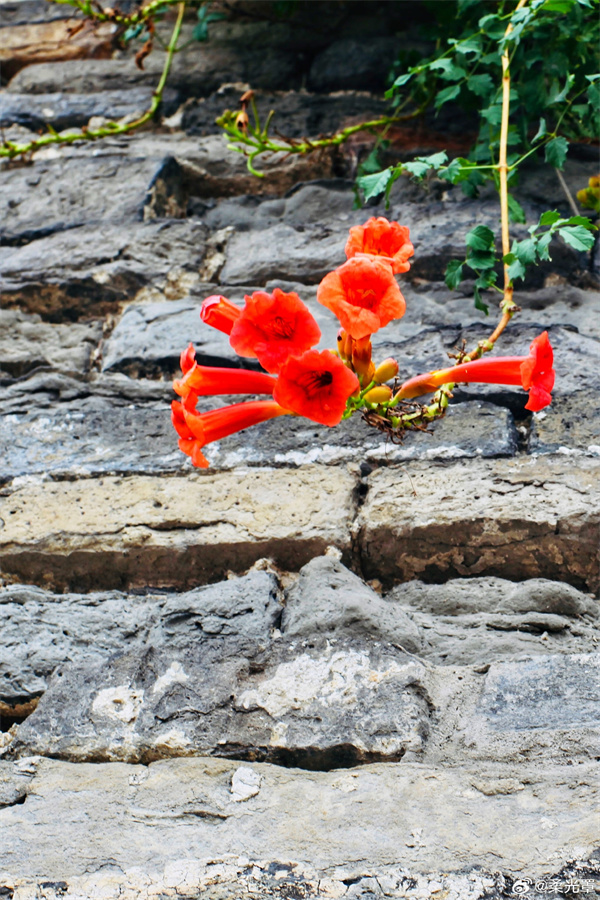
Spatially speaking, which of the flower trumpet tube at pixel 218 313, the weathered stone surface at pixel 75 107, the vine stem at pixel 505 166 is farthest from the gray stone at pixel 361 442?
the weathered stone surface at pixel 75 107

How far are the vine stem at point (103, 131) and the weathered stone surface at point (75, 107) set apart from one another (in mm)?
38

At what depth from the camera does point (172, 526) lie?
159cm

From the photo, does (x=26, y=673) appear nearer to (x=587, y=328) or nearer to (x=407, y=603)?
(x=407, y=603)

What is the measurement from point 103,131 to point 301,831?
209cm

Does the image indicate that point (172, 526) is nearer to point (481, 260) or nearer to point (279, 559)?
point (279, 559)

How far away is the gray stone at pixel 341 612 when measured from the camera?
129cm

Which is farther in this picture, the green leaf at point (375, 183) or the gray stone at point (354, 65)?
the gray stone at point (354, 65)

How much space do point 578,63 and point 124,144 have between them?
1331mm

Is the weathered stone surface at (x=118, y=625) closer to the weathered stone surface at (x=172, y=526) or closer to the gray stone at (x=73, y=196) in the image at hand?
the weathered stone surface at (x=172, y=526)

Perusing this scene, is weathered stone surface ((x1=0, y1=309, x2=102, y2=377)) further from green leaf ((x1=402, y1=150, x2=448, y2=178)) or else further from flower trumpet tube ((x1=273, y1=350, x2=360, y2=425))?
flower trumpet tube ((x1=273, y1=350, x2=360, y2=425))

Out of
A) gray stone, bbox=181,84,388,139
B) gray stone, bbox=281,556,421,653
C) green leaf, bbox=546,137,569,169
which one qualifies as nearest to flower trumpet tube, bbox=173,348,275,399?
gray stone, bbox=281,556,421,653

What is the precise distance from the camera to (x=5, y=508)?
66.3 inches

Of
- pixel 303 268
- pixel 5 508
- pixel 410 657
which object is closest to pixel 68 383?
pixel 5 508

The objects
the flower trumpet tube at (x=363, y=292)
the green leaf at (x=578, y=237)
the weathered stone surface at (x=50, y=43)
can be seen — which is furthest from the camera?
the weathered stone surface at (x=50, y=43)
